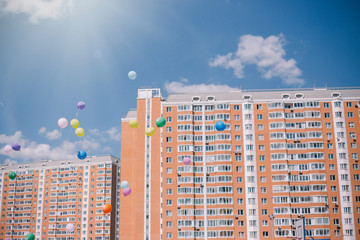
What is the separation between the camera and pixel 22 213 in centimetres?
14812

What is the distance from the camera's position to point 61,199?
464 feet

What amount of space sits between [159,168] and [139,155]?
205 inches

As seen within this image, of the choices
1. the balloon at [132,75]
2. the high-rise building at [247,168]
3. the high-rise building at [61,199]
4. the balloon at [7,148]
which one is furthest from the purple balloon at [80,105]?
the high-rise building at [61,199]

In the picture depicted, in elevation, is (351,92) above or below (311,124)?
above

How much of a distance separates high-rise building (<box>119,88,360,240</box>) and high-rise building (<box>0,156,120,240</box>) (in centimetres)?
4413

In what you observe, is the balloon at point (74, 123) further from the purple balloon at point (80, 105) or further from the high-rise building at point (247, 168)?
the high-rise building at point (247, 168)

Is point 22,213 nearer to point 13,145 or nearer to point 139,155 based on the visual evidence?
point 139,155

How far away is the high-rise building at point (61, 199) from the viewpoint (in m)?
135

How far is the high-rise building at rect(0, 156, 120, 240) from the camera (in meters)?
135

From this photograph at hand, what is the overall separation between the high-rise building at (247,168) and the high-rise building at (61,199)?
1737 inches

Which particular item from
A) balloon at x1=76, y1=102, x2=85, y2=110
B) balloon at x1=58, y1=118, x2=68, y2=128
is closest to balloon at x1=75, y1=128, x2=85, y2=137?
balloon at x1=58, y1=118, x2=68, y2=128

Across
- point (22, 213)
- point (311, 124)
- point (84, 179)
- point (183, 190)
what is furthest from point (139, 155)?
point (22, 213)

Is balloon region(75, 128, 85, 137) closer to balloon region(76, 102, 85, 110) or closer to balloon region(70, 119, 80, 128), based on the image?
balloon region(70, 119, 80, 128)

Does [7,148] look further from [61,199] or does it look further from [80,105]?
[61,199]
